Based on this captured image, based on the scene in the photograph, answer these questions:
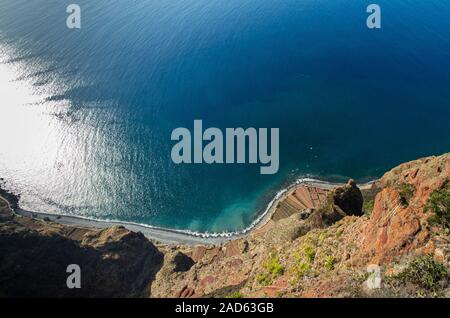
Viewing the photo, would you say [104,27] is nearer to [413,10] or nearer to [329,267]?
[413,10]

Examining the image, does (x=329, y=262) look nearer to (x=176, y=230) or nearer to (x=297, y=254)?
(x=297, y=254)

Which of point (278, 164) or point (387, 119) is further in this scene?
point (387, 119)

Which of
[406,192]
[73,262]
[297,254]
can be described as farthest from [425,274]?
[73,262]

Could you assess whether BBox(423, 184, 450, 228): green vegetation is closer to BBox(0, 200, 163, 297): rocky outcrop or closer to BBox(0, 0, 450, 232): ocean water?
BBox(0, 200, 163, 297): rocky outcrop

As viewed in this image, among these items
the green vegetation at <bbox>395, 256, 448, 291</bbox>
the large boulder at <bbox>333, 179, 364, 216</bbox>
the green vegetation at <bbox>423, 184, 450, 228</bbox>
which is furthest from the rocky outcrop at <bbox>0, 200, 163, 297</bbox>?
the green vegetation at <bbox>423, 184, 450, 228</bbox>

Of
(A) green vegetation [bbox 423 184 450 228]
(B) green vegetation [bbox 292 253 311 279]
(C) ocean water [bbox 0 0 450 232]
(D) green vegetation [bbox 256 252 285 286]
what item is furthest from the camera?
(C) ocean water [bbox 0 0 450 232]

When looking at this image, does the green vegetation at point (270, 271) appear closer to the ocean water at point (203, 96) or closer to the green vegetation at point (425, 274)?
the green vegetation at point (425, 274)
